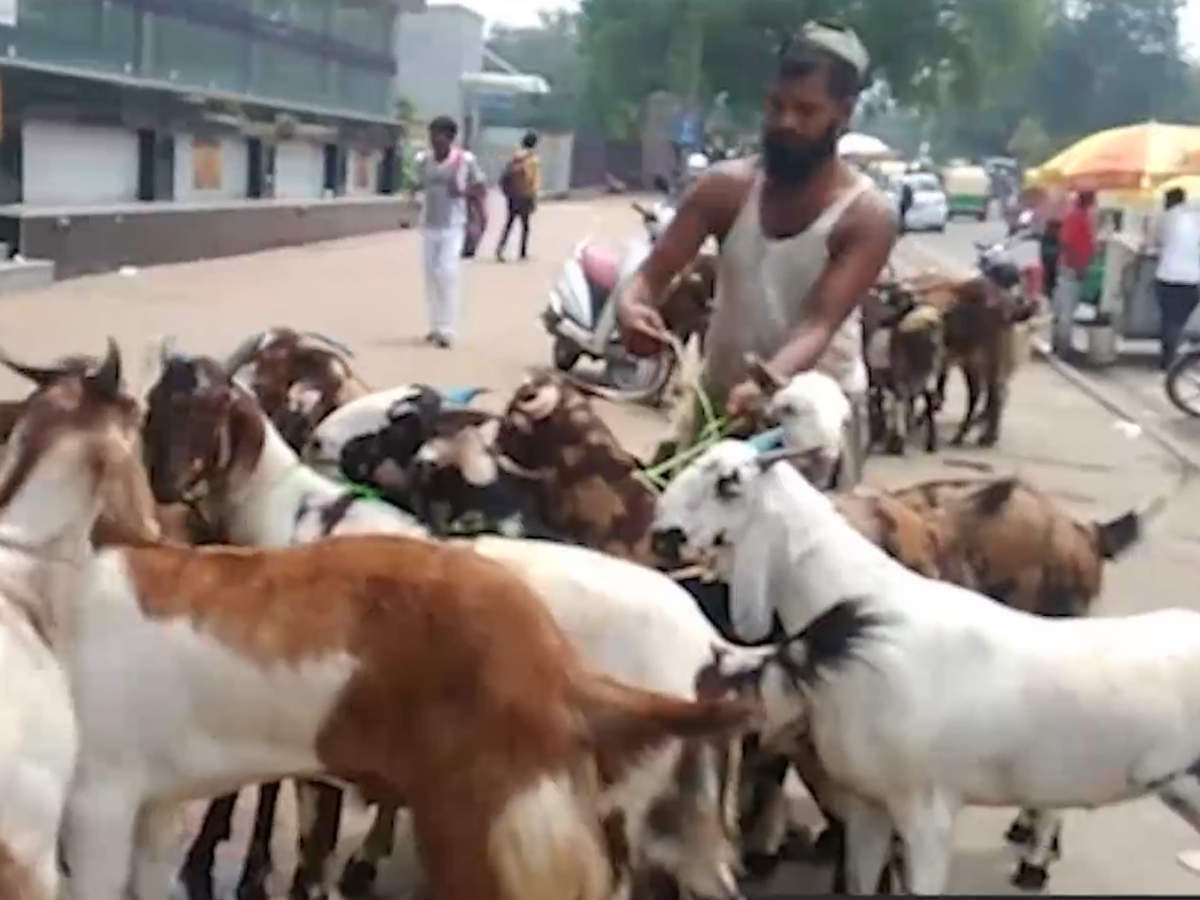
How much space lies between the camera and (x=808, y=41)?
4.97 meters

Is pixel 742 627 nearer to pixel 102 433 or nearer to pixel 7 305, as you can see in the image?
pixel 102 433

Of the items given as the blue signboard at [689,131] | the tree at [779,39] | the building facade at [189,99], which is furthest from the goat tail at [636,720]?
the tree at [779,39]

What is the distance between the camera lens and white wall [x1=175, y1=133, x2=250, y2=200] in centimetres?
2261

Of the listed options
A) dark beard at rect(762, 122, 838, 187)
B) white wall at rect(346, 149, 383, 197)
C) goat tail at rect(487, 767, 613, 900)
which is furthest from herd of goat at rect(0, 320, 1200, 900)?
white wall at rect(346, 149, 383, 197)

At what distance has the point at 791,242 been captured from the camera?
16.9ft

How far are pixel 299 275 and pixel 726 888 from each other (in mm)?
18263

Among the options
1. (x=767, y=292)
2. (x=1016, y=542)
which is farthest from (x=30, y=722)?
(x=1016, y=542)

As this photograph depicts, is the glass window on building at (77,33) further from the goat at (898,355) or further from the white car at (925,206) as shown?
the white car at (925,206)

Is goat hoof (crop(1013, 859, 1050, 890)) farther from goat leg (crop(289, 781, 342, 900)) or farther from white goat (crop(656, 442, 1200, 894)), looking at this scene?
goat leg (crop(289, 781, 342, 900))

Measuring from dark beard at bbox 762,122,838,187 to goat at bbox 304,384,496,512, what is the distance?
0.99 m

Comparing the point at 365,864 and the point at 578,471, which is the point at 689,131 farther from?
the point at 365,864

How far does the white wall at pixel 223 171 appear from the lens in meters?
22.6

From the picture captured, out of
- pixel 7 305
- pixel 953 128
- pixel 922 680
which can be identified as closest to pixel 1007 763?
pixel 922 680

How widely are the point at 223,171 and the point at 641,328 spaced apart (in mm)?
20050
